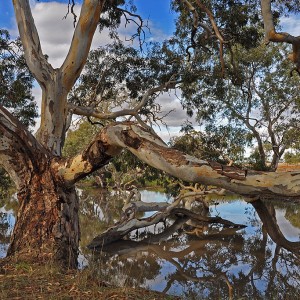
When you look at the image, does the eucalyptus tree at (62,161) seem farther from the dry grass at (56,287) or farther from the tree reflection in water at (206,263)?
the dry grass at (56,287)

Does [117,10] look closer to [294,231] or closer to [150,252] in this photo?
[150,252]

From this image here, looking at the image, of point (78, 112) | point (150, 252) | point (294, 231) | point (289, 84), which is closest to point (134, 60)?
point (78, 112)

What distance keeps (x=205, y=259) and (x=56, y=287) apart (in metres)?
7.01

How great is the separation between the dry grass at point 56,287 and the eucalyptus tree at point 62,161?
0.92m

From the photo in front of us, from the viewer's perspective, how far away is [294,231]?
13.3m

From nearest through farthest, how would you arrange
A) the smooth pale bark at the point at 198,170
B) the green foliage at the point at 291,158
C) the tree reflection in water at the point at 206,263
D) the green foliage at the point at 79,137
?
the smooth pale bark at the point at 198,170
the tree reflection in water at the point at 206,263
the green foliage at the point at 79,137
the green foliage at the point at 291,158

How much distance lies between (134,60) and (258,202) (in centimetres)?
851

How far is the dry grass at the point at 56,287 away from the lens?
3354 millimetres

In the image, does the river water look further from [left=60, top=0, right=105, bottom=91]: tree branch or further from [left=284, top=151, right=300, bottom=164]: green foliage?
[left=284, top=151, right=300, bottom=164]: green foliage

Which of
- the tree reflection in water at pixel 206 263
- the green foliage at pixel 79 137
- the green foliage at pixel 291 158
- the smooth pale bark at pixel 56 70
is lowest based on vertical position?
the tree reflection in water at pixel 206 263

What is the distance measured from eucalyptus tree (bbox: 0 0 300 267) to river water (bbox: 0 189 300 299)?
40 centimetres

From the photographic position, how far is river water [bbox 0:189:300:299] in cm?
691

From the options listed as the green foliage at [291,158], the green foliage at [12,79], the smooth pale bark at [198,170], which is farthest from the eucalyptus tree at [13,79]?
the green foliage at [291,158]

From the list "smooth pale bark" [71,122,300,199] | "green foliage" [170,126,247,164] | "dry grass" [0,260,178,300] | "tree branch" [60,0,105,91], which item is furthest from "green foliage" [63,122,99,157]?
"dry grass" [0,260,178,300]
